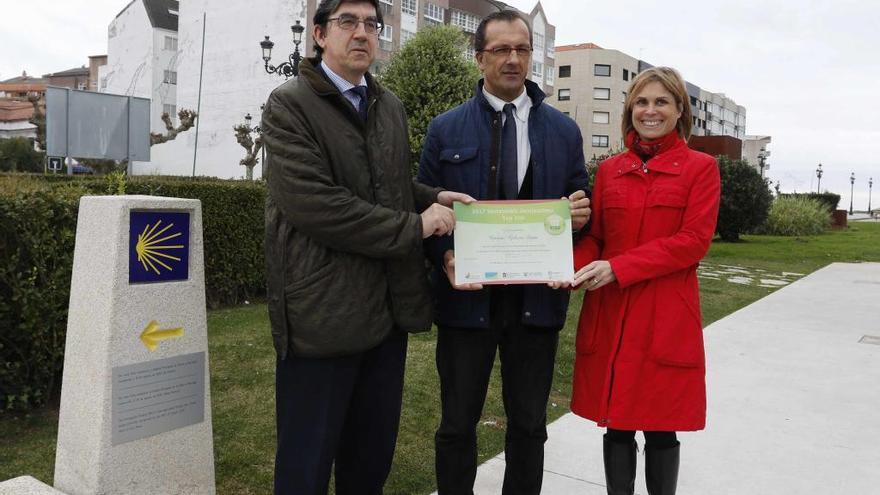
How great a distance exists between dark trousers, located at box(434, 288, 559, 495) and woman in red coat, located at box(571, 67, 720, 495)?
23 centimetres

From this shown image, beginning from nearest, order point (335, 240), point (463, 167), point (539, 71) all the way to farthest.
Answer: point (335, 240) < point (463, 167) < point (539, 71)

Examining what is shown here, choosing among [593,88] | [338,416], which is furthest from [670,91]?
[593,88]

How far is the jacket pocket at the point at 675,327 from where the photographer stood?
2717 mm

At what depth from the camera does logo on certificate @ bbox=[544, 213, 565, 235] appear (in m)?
2.65

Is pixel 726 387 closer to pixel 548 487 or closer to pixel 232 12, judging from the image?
pixel 548 487

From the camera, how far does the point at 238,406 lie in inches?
182

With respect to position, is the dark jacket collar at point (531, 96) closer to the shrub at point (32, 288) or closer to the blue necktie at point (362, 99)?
the blue necktie at point (362, 99)

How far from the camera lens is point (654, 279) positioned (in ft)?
9.03

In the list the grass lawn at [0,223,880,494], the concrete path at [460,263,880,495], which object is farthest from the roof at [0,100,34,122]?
the concrete path at [460,263,880,495]

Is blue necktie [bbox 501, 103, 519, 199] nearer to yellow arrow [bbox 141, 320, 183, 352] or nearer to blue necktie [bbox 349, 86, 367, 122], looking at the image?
blue necktie [bbox 349, 86, 367, 122]

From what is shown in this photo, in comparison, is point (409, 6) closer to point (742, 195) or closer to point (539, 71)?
point (539, 71)

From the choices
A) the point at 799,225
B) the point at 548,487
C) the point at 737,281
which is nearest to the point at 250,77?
the point at 799,225

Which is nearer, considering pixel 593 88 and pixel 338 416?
pixel 338 416

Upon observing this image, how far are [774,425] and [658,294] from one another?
2.53 m
